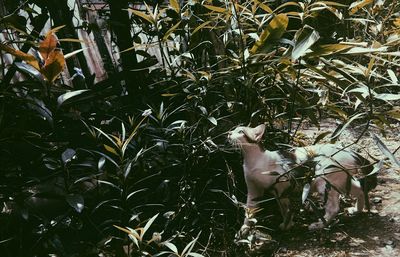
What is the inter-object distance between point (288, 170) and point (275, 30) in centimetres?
49

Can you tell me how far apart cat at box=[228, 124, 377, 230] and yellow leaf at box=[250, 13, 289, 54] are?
0.31 meters

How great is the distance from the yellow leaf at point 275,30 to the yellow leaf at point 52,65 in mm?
756

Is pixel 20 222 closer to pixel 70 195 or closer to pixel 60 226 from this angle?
pixel 60 226

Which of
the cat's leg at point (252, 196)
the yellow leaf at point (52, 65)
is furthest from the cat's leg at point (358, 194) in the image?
the yellow leaf at point (52, 65)

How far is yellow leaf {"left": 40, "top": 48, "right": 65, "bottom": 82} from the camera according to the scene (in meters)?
1.29

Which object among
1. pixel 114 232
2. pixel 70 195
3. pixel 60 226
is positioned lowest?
pixel 114 232

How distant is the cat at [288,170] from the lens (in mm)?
1688

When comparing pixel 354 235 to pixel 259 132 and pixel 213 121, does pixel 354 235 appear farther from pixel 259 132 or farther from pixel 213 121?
pixel 213 121

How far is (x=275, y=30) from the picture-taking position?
1714 mm

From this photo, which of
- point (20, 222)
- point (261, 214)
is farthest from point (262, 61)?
point (20, 222)

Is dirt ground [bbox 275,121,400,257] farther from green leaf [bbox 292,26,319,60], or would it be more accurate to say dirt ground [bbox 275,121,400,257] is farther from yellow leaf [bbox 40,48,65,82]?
yellow leaf [bbox 40,48,65,82]

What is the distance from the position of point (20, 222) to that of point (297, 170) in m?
0.93

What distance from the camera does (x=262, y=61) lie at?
1.80 m

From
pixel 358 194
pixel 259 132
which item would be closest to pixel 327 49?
pixel 259 132
